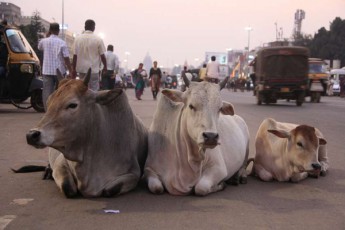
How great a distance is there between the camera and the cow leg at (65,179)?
220 inches

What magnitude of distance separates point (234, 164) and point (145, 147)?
1086mm

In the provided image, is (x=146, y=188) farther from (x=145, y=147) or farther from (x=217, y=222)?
(x=217, y=222)

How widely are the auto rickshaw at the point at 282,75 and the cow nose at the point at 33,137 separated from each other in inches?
804

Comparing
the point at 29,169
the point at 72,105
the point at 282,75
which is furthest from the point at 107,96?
the point at 282,75

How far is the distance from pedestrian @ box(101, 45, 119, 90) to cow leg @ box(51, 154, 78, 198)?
843 cm

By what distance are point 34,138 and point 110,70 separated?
10812 mm

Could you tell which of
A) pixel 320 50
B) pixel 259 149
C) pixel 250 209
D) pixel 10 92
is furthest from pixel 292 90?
pixel 320 50

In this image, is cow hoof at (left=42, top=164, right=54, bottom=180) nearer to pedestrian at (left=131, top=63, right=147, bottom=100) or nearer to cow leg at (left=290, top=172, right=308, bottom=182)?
cow leg at (left=290, top=172, right=308, bottom=182)

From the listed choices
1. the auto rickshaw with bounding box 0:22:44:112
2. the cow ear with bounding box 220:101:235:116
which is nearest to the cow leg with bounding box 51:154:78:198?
the cow ear with bounding box 220:101:235:116

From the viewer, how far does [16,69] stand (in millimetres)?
15148

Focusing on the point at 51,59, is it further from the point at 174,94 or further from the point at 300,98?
the point at 300,98

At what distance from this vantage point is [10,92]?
15.4 m

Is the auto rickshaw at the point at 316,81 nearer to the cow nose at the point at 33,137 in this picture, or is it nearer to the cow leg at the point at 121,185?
the cow leg at the point at 121,185

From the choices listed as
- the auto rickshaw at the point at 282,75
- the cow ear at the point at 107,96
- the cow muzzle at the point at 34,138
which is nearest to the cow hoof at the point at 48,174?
the cow ear at the point at 107,96
